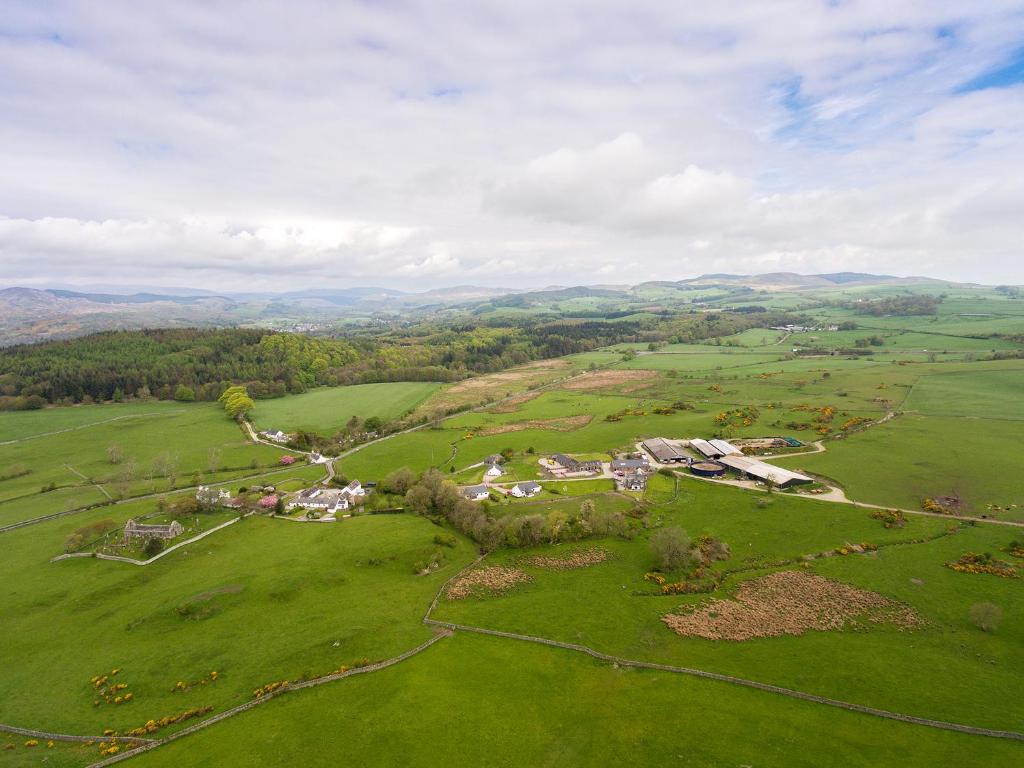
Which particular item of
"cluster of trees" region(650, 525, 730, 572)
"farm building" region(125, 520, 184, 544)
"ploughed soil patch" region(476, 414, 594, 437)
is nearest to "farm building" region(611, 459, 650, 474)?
"cluster of trees" region(650, 525, 730, 572)

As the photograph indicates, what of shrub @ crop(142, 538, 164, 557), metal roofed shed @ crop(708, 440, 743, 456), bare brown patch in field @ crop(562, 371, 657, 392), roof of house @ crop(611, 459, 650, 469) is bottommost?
shrub @ crop(142, 538, 164, 557)

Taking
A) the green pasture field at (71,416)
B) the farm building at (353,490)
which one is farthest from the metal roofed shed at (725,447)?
the green pasture field at (71,416)

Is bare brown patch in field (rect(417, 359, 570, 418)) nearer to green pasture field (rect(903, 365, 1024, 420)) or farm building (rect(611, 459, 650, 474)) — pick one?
farm building (rect(611, 459, 650, 474))

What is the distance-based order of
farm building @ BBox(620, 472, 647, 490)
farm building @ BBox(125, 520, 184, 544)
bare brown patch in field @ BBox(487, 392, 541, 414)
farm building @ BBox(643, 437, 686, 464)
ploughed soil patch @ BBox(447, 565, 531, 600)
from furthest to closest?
bare brown patch in field @ BBox(487, 392, 541, 414) < farm building @ BBox(643, 437, 686, 464) < farm building @ BBox(620, 472, 647, 490) < farm building @ BBox(125, 520, 184, 544) < ploughed soil patch @ BBox(447, 565, 531, 600)

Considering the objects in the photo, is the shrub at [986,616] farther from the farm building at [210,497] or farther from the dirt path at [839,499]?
the farm building at [210,497]

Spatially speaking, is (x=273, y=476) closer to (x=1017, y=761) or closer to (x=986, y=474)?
(x=1017, y=761)
